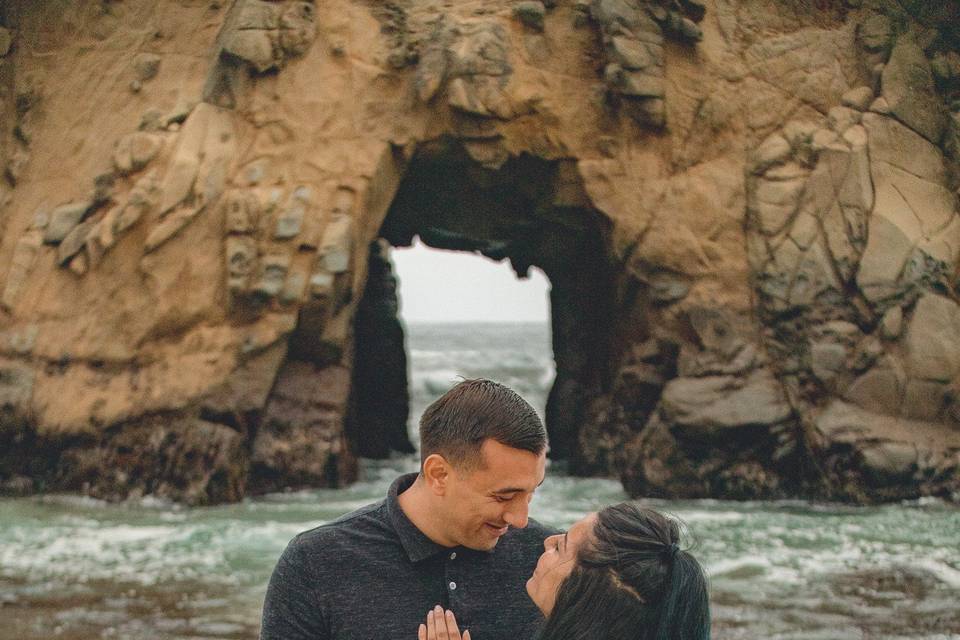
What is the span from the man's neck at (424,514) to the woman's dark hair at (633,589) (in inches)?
20.9

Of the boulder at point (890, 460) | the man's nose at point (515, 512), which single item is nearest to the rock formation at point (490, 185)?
the boulder at point (890, 460)

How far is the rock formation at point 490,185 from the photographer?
435 inches

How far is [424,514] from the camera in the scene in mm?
2807

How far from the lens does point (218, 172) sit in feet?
37.6

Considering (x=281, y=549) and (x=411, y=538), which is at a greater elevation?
(x=411, y=538)

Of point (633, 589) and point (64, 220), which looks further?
point (64, 220)

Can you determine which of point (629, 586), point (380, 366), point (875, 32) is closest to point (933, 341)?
point (875, 32)

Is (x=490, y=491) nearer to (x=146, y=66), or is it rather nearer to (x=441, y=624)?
(x=441, y=624)

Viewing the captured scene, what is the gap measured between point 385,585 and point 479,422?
41 centimetres

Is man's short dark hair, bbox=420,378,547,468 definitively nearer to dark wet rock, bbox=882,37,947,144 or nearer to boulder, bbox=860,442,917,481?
boulder, bbox=860,442,917,481

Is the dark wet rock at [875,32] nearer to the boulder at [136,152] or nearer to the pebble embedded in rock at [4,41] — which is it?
the boulder at [136,152]

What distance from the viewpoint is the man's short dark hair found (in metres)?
2.73

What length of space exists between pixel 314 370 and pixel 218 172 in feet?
6.88

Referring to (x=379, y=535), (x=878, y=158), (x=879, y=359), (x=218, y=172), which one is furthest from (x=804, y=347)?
(x=379, y=535)
